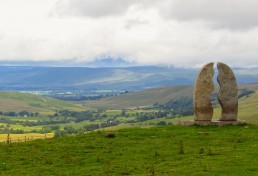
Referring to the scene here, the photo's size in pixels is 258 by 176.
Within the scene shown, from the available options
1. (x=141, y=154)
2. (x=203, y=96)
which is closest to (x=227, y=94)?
A: (x=203, y=96)

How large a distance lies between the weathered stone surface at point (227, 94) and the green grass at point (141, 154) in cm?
509

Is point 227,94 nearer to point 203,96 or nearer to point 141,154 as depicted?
point 203,96

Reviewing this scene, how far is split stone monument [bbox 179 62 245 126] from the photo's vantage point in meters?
51.8

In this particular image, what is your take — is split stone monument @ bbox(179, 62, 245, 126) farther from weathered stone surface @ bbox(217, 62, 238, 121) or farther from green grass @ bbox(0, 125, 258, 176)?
green grass @ bbox(0, 125, 258, 176)

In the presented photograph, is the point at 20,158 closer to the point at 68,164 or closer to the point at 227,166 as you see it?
A: the point at 68,164

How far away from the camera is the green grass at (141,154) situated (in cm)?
2889

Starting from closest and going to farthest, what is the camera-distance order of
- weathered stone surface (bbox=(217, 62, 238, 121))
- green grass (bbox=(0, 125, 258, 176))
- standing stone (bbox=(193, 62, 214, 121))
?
green grass (bbox=(0, 125, 258, 176)) < standing stone (bbox=(193, 62, 214, 121)) < weathered stone surface (bbox=(217, 62, 238, 121))

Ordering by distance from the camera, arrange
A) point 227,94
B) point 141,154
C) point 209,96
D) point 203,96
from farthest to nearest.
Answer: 1. point 227,94
2. point 209,96
3. point 203,96
4. point 141,154

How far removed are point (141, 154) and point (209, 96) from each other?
20.1 meters

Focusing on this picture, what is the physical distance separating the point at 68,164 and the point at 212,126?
2234 cm

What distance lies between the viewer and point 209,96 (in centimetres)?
5247

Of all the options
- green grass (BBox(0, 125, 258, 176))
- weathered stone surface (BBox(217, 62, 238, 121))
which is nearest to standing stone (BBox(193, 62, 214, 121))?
weathered stone surface (BBox(217, 62, 238, 121))

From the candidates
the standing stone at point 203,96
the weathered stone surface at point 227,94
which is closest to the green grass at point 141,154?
the standing stone at point 203,96

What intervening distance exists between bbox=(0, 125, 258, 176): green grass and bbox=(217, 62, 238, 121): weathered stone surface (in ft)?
16.7
